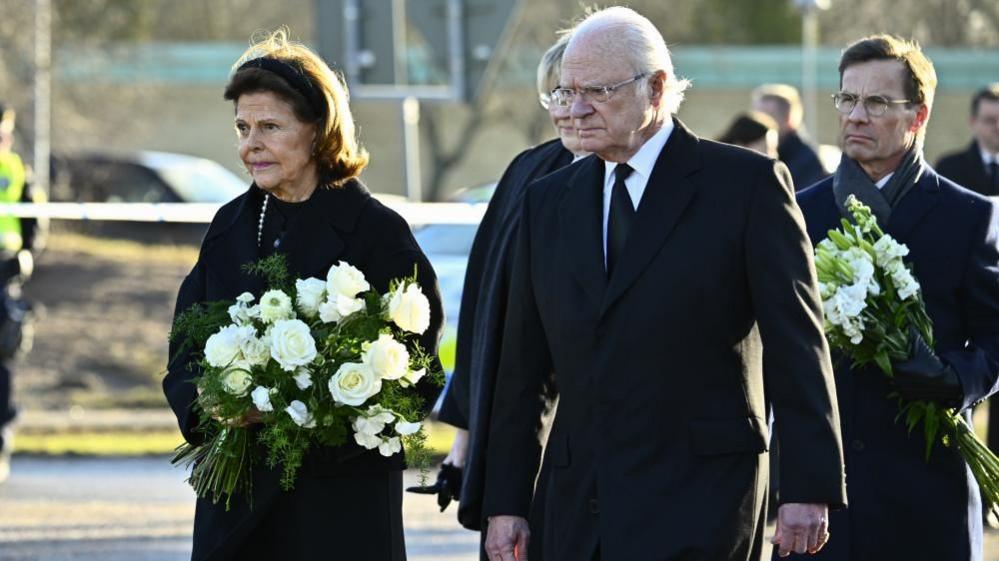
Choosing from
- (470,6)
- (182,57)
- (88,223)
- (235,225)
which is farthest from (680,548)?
(182,57)

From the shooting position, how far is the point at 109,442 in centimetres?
1393

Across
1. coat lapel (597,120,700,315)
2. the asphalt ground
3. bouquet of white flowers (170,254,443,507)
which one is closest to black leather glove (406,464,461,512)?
bouquet of white flowers (170,254,443,507)

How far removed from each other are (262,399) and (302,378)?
12cm

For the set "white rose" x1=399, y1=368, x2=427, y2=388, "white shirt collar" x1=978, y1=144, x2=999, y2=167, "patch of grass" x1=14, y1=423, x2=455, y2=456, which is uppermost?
"white shirt collar" x1=978, y1=144, x2=999, y2=167

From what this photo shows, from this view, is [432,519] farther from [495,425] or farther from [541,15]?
[541,15]

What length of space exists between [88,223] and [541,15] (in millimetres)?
13266

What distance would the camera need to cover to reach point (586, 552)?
4758mm

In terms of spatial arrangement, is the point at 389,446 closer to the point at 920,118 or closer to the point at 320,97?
the point at 320,97

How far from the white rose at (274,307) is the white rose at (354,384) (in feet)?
0.72

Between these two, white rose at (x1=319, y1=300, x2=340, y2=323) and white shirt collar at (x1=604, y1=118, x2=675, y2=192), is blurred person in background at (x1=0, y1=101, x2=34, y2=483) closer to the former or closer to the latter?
white rose at (x1=319, y1=300, x2=340, y2=323)

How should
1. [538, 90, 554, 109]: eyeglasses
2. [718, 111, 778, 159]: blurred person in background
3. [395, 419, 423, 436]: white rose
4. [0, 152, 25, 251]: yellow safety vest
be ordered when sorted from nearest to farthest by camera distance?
[395, 419, 423, 436]: white rose
[538, 90, 554, 109]: eyeglasses
[718, 111, 778, 159]: blurred person in background
[0, 152, 25, 251]: yellow safety vest

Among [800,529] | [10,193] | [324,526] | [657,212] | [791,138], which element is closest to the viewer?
[800,529]

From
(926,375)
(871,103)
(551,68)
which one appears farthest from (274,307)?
(871,103)

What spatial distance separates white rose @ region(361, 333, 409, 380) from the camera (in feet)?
16.5
